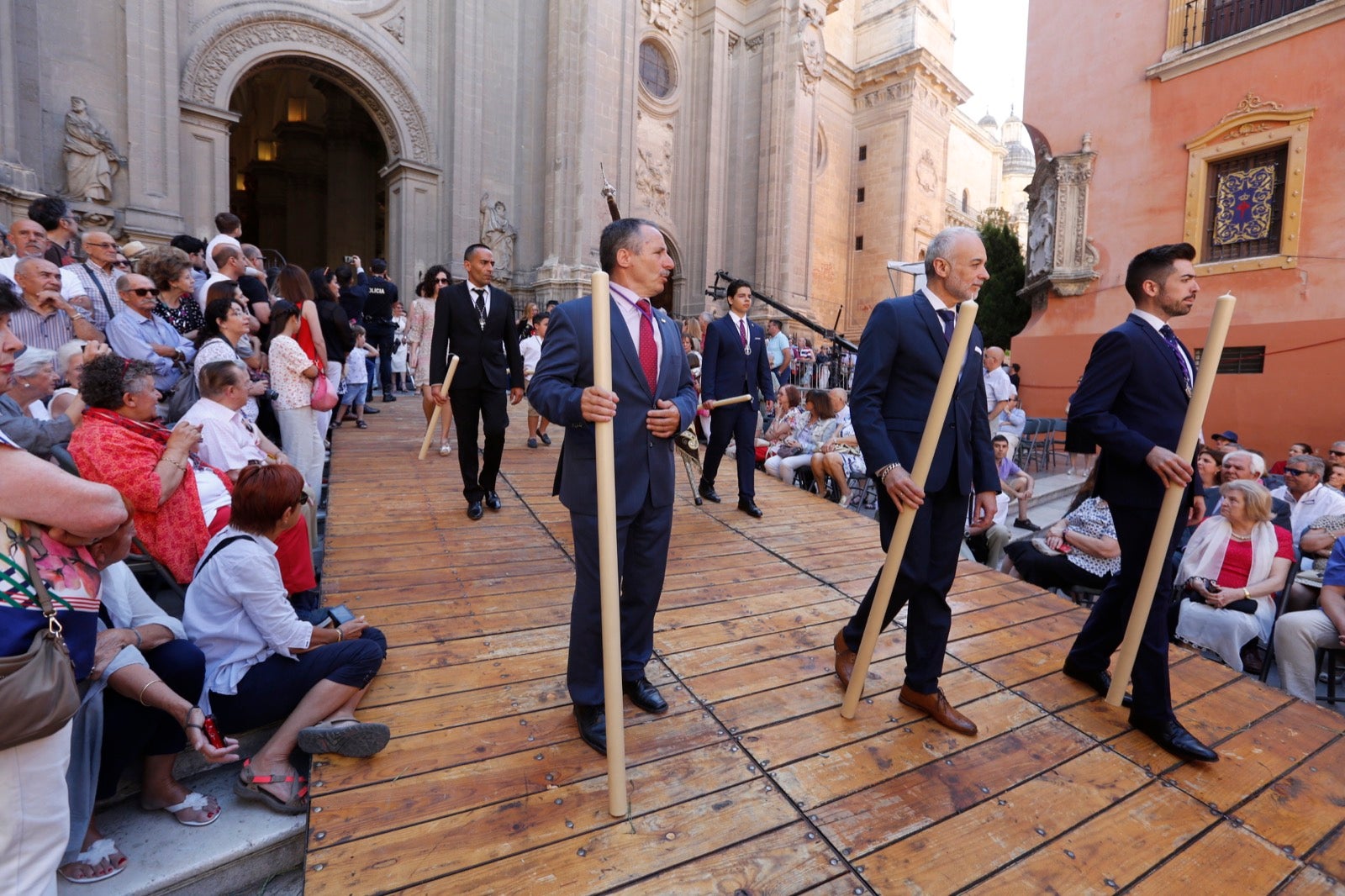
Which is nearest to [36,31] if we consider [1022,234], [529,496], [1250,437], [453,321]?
[453,321]

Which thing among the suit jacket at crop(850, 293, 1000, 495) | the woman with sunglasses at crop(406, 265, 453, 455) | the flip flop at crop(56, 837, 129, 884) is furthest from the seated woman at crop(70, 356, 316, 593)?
the woman with sunglasses at crop(406, 265, 453, 455)

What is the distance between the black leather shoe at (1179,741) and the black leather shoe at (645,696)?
203 cm

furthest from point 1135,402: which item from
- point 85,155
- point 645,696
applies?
point 85,155

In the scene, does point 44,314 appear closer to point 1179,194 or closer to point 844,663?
point 844,663

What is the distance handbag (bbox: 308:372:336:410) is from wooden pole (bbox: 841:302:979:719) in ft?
14.9

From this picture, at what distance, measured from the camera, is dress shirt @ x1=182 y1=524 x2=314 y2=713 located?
2.62 meters

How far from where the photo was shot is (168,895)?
2148 millimetres

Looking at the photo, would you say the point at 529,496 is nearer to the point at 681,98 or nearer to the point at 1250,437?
the point at 1250,437

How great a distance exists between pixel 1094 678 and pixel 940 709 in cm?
98

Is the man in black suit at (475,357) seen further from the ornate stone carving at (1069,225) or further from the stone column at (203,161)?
the ornate stone carving at (1069,225)

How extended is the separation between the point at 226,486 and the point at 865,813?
351 cm

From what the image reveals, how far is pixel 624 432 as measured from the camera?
259 cm

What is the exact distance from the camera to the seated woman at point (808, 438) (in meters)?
8.26

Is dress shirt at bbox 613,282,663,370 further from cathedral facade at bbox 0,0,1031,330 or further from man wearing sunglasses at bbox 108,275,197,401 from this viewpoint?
cathedral facade at bbox 0,0,1031,330
